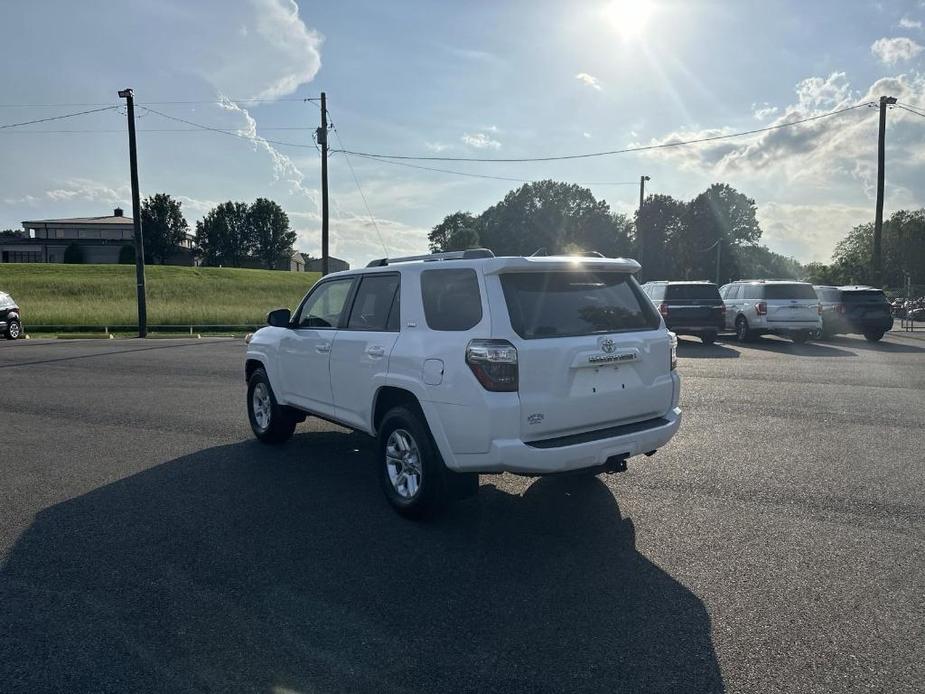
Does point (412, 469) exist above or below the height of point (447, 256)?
below

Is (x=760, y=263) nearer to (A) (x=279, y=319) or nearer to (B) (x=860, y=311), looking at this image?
(B) (x=860, y=311)

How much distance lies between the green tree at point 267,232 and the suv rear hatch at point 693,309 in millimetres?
110583

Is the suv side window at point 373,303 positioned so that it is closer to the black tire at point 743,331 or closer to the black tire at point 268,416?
the black tire at point 268,416

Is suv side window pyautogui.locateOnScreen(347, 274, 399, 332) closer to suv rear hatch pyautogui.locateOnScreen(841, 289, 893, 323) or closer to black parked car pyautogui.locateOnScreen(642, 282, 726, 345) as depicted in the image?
black parked car pyautogui.locateOnScreen(642, 282, 726, 345)

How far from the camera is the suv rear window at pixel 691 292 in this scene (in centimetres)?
1825

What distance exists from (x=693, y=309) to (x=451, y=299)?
48.7 feet

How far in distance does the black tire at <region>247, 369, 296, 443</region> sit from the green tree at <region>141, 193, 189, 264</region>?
101265mm

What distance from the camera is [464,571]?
4.00 meters

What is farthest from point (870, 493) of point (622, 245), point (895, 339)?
point (622, 245)

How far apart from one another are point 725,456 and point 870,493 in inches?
54.4

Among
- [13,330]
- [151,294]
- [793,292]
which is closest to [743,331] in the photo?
[793,292]

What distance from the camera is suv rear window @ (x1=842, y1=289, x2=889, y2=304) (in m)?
19.4

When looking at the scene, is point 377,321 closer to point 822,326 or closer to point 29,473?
point 29,473

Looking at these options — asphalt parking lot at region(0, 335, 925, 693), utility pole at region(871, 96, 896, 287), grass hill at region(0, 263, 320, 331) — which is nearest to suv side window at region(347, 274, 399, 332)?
asphalt parking lot at region(0, 335, 925, 693)
